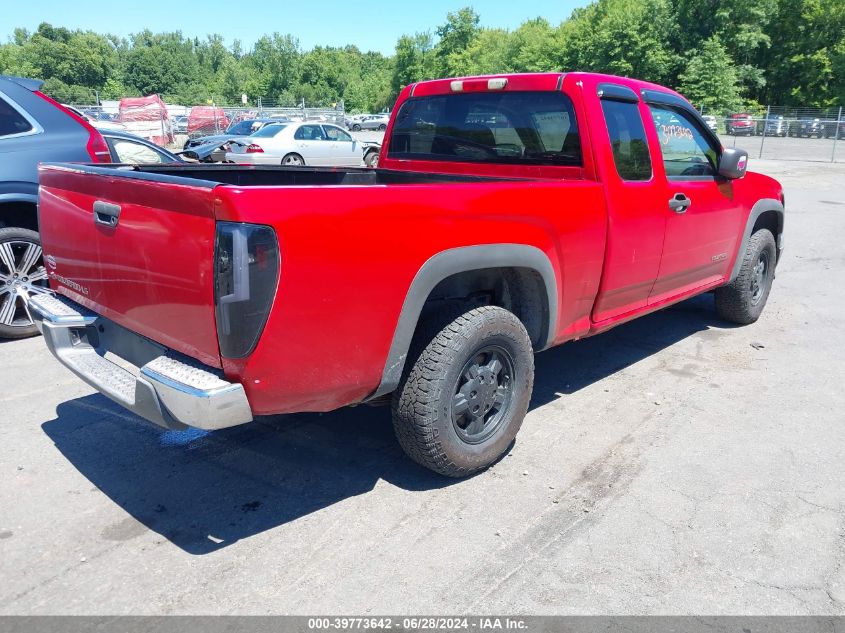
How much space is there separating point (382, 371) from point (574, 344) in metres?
3.10

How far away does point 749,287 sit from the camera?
18.9 feet

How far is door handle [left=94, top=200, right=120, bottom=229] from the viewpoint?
2674 millimetres

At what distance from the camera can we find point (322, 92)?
102125 millimetres

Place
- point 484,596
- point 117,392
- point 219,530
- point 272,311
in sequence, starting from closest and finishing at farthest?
point 272,311, point 484,596, point 117,392, point 219,530

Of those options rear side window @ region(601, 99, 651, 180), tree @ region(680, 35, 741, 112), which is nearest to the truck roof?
rear side window @ region(601, 99, 651, 180)

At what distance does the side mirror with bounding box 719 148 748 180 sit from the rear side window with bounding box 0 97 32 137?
5247 millimetres

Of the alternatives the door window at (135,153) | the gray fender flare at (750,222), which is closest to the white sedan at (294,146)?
the door window at (135,153)

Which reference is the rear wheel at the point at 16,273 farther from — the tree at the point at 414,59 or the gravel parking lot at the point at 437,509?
the tree at the point at 414,59

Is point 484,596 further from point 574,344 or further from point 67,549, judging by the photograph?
point 574,344

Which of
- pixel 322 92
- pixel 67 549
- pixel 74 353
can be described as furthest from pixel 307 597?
pixel 322 92

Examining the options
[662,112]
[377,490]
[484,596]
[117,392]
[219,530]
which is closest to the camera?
[484,596]

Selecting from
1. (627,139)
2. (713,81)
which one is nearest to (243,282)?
(627,139)

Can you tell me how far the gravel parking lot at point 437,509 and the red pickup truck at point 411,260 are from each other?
0.43 meters

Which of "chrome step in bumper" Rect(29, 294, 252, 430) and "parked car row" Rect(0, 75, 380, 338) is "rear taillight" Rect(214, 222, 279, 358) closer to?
"chrome step in bumper" Rect(29, 294, 252, 430)
